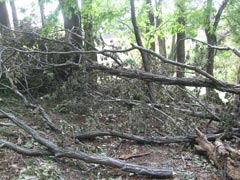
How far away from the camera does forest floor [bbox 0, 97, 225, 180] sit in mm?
3201

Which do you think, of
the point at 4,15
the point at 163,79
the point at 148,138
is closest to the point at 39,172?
the point at 148,138

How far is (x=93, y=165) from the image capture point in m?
3.45

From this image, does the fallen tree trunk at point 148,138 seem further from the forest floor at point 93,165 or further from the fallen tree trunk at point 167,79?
the fallen tree trunk at point 167,79

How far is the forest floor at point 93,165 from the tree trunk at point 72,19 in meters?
1.79

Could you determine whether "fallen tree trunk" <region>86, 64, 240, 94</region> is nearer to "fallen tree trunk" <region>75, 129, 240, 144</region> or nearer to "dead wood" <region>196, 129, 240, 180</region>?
"fallen tree trunk" <region>75, 129, 240, 144</region>

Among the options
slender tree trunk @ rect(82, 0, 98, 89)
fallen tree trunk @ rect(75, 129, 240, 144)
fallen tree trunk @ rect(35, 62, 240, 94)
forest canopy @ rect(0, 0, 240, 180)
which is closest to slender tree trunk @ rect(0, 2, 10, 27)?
forest canopy @ rect(0, 0, 240, 180)

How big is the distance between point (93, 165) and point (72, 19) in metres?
4.12

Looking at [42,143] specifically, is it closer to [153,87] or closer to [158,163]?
[158,163]

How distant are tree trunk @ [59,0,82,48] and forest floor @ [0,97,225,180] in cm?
179

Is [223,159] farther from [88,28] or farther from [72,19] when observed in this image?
[72,19]

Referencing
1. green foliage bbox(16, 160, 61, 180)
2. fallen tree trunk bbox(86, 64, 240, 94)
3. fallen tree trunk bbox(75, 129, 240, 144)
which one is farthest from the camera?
fallen tree trunk bbox(75, 129, 240, 144)

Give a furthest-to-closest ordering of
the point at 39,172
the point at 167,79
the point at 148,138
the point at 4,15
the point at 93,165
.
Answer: the point at 4,15
the point at 167,79
the point at 148,138
the point at 93,165
the point at 39,172

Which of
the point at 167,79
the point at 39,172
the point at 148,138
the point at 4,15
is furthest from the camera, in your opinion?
the point at 4,15

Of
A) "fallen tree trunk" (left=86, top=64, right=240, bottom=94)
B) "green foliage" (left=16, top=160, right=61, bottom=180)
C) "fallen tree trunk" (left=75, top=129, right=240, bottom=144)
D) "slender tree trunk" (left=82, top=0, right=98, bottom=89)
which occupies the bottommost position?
"fallen tree trunk" (left=75, top=129, right=240, bottom=144)
